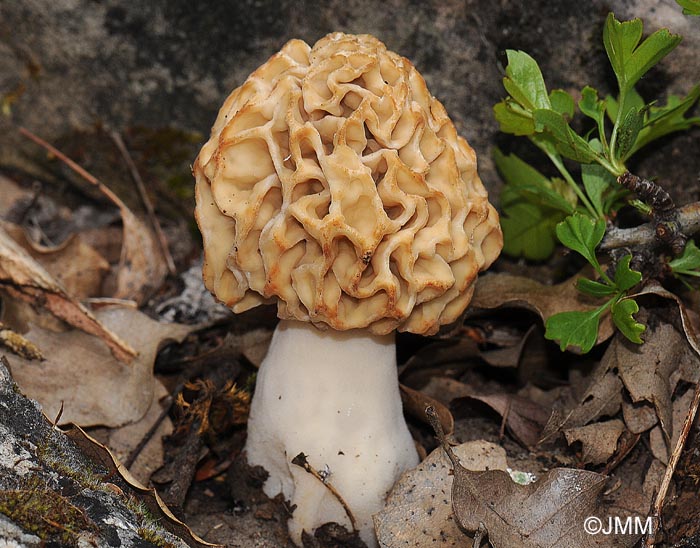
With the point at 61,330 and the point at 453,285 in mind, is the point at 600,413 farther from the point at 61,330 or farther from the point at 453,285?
the point at 61,330

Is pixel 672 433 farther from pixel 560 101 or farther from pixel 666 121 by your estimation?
pixel 560 101

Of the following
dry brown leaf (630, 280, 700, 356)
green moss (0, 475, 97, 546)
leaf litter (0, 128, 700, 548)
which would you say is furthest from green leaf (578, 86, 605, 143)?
green moss (0, 475, 97, 546)

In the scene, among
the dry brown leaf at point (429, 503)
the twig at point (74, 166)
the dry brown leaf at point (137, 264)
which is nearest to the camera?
the dry brown leaf at point (429, 503)

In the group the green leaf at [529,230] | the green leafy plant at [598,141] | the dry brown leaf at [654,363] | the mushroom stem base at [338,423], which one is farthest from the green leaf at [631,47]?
the mushroom stem base at [338,423]

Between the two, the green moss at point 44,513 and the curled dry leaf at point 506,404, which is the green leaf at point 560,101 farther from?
the green moss at point 44,513

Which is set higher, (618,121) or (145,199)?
(618,121)

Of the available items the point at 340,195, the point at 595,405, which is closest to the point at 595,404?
the point at 595,405

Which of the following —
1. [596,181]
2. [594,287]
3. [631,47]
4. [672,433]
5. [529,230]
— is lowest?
[672,433]
